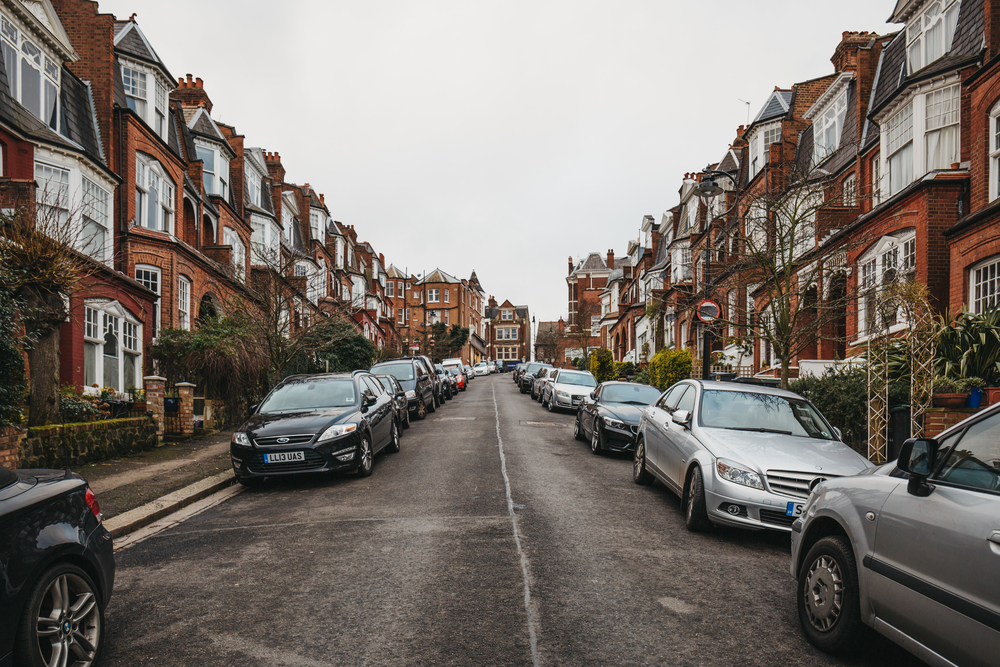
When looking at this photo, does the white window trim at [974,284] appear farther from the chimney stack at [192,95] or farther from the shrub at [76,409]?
the chimney stack at [192,95]

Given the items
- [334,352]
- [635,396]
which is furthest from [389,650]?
[334,352]

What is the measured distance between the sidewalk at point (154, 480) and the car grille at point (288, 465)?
2.40ft

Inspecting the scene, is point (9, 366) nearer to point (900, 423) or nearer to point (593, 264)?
point (900, 423)

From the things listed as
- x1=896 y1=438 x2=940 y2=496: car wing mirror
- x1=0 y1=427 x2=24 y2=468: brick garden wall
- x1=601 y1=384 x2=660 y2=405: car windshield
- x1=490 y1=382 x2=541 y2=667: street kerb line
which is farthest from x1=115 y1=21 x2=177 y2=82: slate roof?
x1=896 y1=438 x2=940 y2=496: car wing mirror

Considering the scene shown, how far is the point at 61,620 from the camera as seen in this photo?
11.4 feet

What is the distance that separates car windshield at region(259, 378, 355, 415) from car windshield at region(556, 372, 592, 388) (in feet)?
42.7

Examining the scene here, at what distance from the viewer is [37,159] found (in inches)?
609

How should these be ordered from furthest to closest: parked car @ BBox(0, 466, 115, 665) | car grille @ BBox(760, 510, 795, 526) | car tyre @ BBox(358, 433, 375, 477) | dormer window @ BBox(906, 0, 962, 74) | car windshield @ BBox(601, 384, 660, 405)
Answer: dormer window @ BBox(906, 0, 962, 74)
car windshield @ BBox(601, 384, 660, 405)
car tyre @ BBox(358, 433, 375, 477)
car grille @ BBox(760, 510, 795, 526)
parked car @ BBox(0, 466, 115, 665)

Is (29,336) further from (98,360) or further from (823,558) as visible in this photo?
(823,558)

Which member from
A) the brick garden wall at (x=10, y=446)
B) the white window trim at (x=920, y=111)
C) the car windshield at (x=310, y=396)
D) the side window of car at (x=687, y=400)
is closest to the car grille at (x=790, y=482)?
the side window of car at (x=687, y=400)

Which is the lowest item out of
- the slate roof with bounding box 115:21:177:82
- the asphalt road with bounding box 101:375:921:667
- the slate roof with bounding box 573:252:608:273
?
the asphalt road with bounding box 101:375:921:667

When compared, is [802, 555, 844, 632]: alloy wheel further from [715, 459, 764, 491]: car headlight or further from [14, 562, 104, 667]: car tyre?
[14, 562, 104, 667]: car tyre

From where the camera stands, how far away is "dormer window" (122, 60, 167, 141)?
20.6 meters

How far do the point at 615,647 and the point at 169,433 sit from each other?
1291cm
